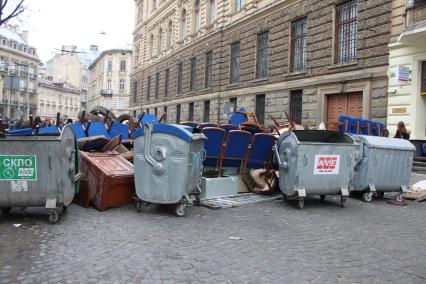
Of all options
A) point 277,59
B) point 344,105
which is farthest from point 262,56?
point 344,105

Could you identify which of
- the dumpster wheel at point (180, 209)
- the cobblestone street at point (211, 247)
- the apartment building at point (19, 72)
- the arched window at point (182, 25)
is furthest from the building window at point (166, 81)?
the apartment building at point (19, 72)

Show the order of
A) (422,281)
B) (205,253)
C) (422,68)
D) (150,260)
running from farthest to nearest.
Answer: (422,68), (205,253), (150,260), (422,281)

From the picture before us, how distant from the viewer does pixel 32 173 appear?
580 cm

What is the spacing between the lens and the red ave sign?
7.50 metres

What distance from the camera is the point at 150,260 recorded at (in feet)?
14.4

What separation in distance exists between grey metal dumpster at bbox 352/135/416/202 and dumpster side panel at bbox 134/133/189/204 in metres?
3.96

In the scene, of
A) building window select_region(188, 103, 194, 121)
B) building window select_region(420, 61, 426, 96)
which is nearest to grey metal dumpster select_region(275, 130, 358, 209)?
building window select_region(420, 61, 426, 96)

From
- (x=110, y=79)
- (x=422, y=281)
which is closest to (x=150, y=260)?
(x=422, y=281)

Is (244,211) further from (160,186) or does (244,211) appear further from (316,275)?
(316,275)

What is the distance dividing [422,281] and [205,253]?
2.18 metres

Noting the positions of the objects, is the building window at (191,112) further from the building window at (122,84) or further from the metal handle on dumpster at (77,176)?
the building window at (122,84)

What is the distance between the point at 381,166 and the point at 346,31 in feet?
34.3

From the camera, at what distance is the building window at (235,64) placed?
2610 centimetres

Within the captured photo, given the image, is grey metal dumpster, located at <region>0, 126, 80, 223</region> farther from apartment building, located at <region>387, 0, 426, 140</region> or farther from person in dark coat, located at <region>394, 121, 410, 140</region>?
apartment building, located at <region>387, 0, 426, 140</region>
